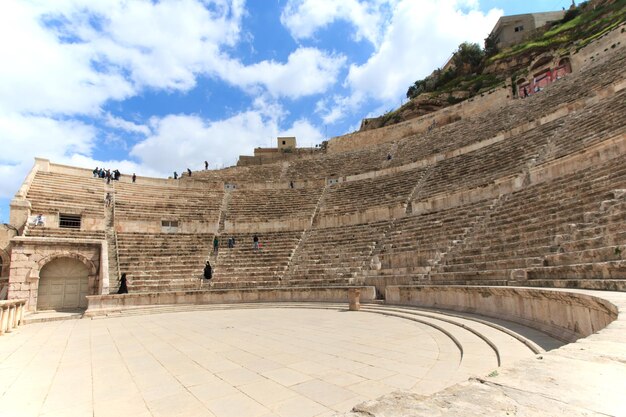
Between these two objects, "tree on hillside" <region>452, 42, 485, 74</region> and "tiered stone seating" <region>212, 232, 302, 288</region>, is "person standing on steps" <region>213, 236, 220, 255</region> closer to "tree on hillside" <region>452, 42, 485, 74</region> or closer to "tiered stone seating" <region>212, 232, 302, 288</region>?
"tiered stone seating" <region>212, 232, 302, 288</region>

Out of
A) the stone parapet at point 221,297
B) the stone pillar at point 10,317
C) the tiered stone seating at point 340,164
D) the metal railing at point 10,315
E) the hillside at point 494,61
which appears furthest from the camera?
the hillside at point 494,61

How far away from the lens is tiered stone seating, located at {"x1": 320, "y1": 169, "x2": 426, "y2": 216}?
20.3 metres

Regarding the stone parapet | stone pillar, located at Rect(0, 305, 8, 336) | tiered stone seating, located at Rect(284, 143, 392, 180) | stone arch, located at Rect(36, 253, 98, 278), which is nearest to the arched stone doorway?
stone arch, located at Rect(36, 253, 98, 278)

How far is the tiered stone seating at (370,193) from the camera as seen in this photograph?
20.3 metres

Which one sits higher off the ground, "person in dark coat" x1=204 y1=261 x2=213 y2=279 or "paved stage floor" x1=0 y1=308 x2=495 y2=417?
"person in dark coat" x1=204 y1=261 x2=213 y2=279

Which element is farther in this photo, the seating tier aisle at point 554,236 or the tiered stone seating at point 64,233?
the tiered stone seating at point 64,233

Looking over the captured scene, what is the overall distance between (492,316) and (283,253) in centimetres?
1210

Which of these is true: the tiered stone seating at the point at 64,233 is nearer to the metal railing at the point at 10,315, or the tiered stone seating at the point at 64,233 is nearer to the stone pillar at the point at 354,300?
the metal railing at the point at 10,315

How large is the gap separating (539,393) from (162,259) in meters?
18.5

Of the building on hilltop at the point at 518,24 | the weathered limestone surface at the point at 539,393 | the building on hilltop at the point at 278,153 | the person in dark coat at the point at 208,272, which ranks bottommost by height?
the weathered limestone surface at the point at 539,393

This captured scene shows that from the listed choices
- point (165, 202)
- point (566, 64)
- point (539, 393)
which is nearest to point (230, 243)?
point (165, 202)

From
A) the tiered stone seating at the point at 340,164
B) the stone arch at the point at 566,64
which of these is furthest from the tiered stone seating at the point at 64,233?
the stone arch at the point at 566,64

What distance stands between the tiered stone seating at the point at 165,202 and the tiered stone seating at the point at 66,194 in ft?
3.67

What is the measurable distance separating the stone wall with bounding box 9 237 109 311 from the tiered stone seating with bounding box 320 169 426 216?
12.0m
